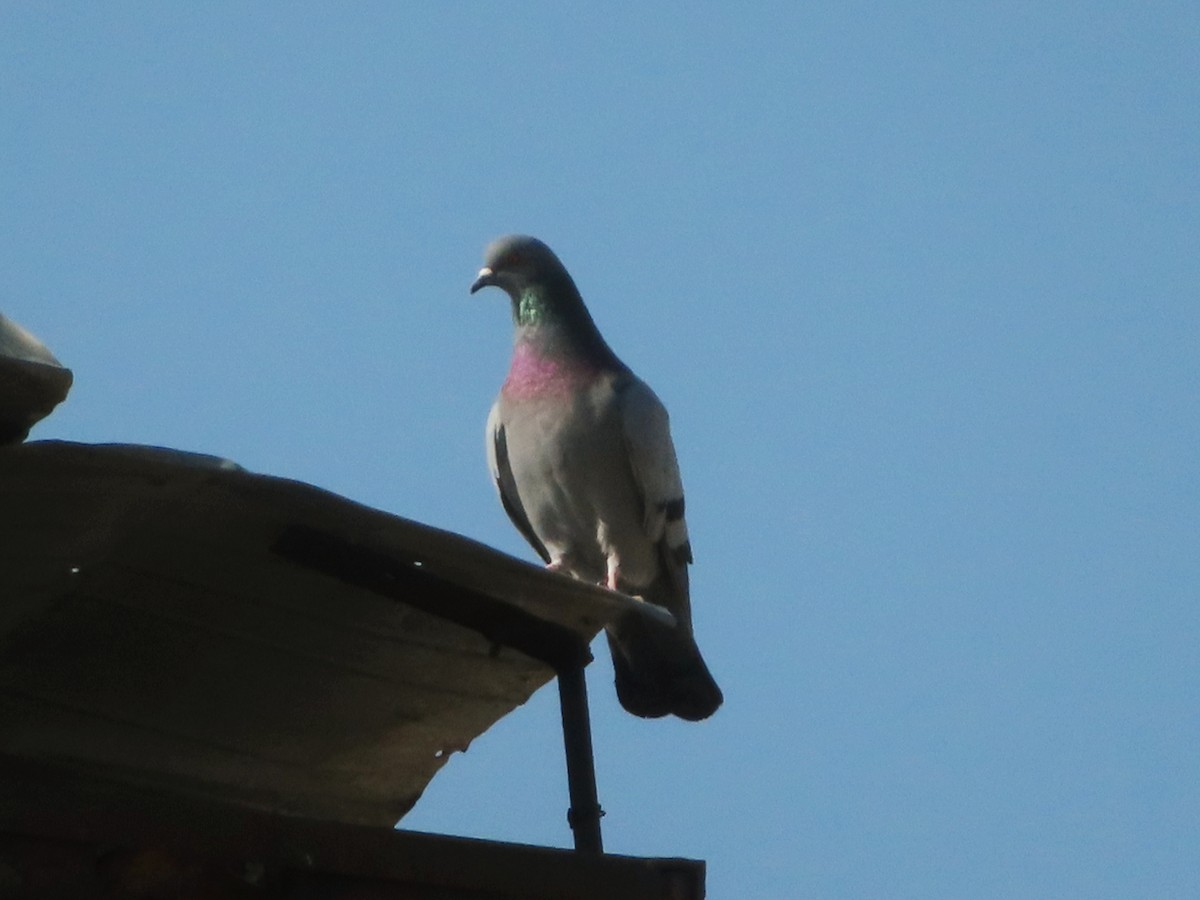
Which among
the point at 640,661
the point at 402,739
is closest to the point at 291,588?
the point at 402,739

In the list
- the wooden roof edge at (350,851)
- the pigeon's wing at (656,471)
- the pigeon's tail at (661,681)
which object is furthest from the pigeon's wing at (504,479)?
the wooden roof edge at (350,851)

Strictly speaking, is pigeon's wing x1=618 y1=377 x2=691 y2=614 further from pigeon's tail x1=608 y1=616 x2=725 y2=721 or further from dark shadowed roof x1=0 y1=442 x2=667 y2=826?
dark shadowed roof x1=0 y1=442 x2=667 y2=826

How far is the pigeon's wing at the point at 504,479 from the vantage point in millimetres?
8383

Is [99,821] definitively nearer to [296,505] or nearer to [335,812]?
[296,505]

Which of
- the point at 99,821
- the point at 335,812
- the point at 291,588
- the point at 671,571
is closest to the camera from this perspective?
the point at 99,821

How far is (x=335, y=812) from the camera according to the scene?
426 centimetres

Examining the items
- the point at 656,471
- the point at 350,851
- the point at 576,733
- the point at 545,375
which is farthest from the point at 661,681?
the point at 350,851

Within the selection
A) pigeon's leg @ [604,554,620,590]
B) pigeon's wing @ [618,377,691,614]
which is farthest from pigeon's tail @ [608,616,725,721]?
pigeon's wing @ [618,377,691,614]

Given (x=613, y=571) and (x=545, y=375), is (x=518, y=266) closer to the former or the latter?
(x=545, y=375)

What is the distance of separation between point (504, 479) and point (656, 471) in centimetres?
85

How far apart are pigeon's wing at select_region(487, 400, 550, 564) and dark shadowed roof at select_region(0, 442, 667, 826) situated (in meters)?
4.14

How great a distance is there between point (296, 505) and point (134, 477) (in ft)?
0.97

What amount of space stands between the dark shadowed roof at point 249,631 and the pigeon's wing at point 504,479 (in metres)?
4.14

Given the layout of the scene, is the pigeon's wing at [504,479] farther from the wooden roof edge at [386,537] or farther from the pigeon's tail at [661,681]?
the wooden roof edge at [386,537]
